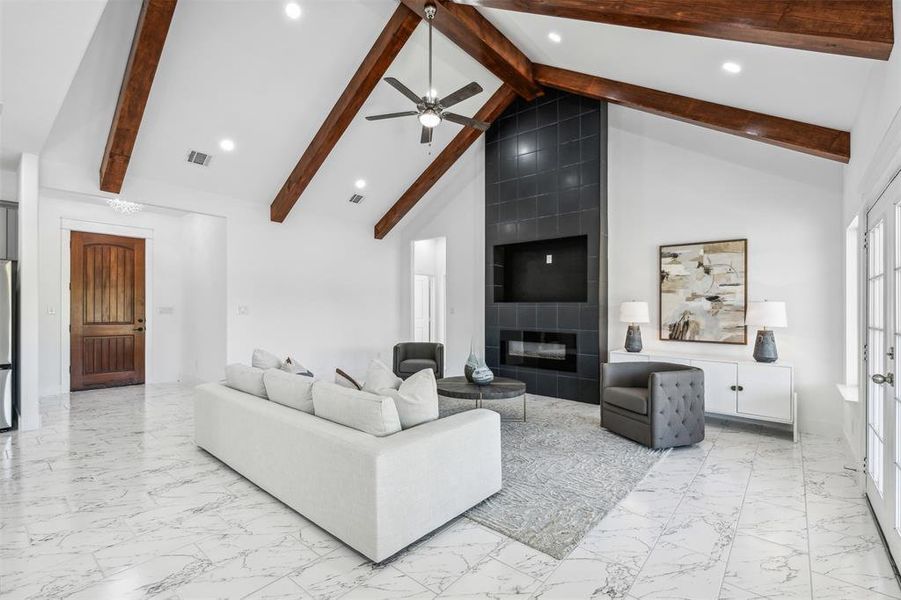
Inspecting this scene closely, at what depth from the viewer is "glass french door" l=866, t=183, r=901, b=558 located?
223cm

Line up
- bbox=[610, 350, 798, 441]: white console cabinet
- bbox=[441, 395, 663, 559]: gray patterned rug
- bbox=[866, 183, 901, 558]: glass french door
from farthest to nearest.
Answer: bbox=[610, 350, 798, 441]: white console cabinet < bbox=[441, 395, 663, 559]: gray patterned rug < bbox=[866, 183, 901, 558]: glass french door

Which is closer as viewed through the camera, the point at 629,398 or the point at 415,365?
the point at 629,398

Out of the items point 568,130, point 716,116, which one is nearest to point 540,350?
point 568,130

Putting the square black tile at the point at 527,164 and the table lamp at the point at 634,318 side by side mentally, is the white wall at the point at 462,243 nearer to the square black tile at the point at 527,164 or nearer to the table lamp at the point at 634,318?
the square black tile at the point at 527,164

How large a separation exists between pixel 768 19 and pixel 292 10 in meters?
3.72

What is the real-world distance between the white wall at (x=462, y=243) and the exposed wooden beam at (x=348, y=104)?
7.62 feet

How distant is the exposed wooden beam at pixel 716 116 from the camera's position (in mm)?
3596

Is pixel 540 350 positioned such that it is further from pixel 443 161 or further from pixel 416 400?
pixel 416 400

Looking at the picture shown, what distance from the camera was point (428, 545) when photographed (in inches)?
91.1

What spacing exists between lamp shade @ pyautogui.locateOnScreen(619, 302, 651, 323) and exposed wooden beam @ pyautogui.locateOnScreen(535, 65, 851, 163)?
1.96m

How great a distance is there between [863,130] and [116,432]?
21.6 ft

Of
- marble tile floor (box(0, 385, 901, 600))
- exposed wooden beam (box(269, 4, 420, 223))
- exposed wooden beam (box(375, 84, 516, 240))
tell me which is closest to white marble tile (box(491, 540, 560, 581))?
marble tile floor (box(0, 385, 901, 600))

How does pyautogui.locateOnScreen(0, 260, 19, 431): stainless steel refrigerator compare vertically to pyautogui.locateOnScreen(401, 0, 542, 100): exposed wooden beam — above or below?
below

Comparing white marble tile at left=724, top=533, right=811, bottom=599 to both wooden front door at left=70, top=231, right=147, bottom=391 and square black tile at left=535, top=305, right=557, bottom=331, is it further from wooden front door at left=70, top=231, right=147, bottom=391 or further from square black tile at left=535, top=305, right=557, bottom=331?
wooden front door at left=70, top=231, right=147, bottom=391
